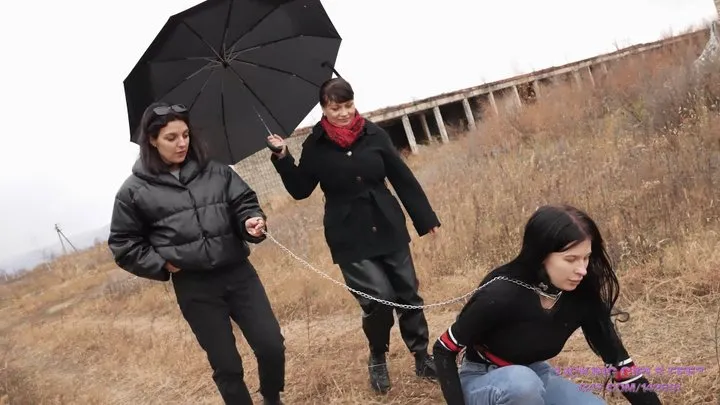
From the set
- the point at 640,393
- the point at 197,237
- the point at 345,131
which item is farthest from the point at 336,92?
the point at 640,393

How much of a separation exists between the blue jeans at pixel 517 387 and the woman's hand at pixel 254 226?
1102 mm

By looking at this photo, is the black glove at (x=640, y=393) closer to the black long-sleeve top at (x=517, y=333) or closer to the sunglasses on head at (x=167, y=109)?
the black long-sleeve top at (x=517, y=333)

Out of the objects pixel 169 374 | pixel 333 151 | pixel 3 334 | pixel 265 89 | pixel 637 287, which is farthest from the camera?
pixel 3 334

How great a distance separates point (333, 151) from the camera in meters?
2.83

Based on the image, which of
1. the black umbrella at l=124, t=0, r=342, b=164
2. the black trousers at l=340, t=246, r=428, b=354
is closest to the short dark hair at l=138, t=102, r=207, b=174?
the black umbrella at l=124, t=0, r=342, b=164

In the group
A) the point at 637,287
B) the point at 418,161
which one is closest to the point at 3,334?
the point at 418,161

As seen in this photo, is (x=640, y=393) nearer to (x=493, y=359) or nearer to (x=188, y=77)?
(x=493, y=359)

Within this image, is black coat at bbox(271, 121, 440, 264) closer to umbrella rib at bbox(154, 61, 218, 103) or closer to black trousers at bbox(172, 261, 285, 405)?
black trousers at bbox(172, 261, 285, 405)

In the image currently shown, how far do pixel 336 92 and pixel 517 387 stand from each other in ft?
5.47

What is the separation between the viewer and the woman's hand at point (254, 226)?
244cm

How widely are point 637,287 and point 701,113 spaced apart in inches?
149

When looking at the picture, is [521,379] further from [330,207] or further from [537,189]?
[537,189]

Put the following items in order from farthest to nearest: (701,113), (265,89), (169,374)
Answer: (701,113) < (169,374) < (265,89)

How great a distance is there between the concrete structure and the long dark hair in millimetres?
11241
